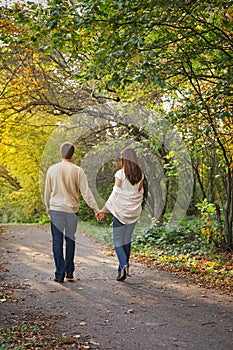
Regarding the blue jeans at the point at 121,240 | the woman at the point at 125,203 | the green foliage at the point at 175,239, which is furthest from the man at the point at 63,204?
the green foliage at the point at 175,239

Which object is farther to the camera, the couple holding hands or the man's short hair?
the man's short hair

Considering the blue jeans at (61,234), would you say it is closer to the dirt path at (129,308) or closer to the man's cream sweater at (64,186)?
the man's cream sweater at (64,186)

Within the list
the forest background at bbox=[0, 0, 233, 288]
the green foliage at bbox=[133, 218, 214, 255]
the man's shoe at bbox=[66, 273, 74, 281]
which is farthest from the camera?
the green foliage at bbox=[133, 218, 214, 255]

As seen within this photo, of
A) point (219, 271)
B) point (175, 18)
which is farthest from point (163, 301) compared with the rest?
point (175, 18)

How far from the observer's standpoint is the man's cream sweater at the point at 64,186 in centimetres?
723

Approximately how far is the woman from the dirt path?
54 cm

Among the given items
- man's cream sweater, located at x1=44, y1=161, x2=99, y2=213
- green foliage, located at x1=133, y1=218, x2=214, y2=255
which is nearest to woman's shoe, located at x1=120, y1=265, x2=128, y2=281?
man's cream sweater, located at x1=44, y1=161, x2=99, y2=213

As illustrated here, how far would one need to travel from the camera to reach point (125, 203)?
24.9ft

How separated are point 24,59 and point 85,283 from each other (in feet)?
27.1

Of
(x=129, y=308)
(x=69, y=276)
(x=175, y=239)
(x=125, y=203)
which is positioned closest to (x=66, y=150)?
→ (x=125, y=203)

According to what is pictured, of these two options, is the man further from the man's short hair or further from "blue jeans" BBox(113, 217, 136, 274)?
"blue jeans" BBox(113, 217, 136, 274)

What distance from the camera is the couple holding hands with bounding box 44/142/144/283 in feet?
23.7

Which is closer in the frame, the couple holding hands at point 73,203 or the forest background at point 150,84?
the forest background at point 150,84

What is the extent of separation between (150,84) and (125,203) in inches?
79.1
